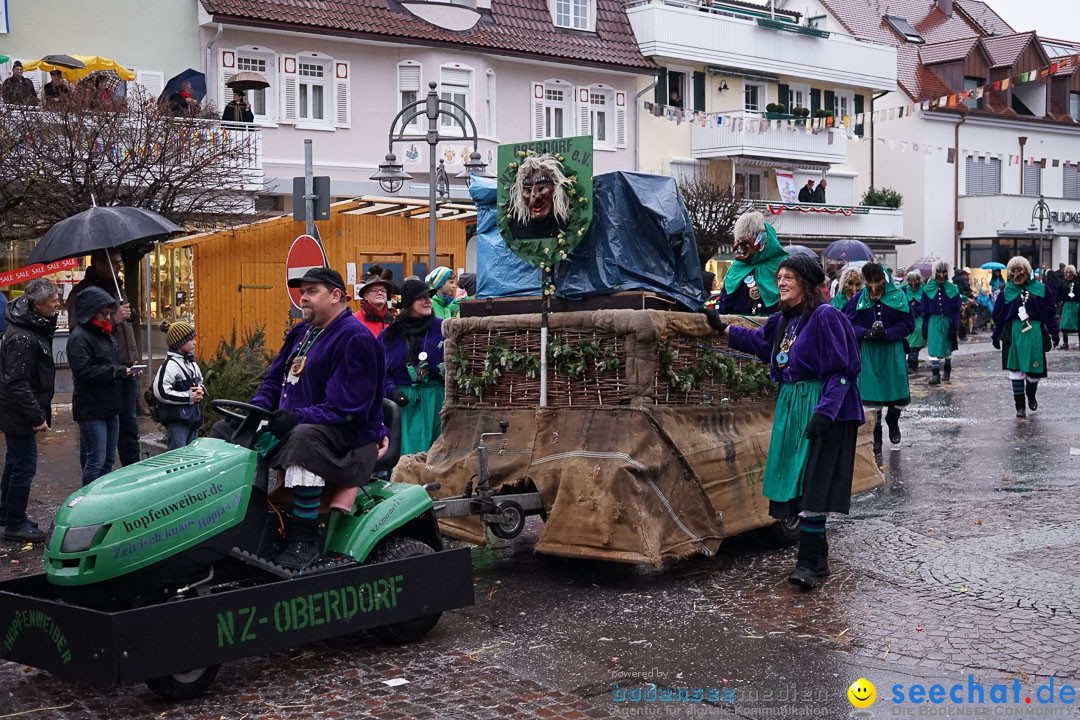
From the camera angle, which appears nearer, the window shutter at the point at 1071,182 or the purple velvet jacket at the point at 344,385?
the purple velvet jacket at the point at 344,385

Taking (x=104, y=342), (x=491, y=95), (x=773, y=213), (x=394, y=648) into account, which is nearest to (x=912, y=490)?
(x=394, y=648)

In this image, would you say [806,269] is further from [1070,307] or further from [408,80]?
[408,80]

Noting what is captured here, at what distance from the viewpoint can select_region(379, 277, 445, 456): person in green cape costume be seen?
9.48m

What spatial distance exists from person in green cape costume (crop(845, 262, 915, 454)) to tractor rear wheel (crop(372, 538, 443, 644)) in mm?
7323

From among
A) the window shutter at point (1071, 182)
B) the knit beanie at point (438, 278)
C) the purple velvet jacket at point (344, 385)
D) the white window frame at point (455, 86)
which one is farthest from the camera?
the window shutter at point (1071, 182)

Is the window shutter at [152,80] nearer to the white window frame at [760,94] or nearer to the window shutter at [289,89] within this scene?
the window shutter at [289,89]

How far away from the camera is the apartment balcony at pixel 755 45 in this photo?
37469 millimetres

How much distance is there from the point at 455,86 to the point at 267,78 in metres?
4.70

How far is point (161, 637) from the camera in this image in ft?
17.0

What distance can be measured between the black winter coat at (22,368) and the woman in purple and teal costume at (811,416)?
4.97m

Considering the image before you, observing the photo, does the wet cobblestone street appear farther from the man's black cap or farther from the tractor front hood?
the man's black cap

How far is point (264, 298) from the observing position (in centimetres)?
2130

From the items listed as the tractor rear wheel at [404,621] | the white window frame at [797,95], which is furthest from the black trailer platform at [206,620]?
the white window frame at [797,95]

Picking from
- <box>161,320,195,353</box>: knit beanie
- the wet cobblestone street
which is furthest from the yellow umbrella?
the wet cobblestone street
